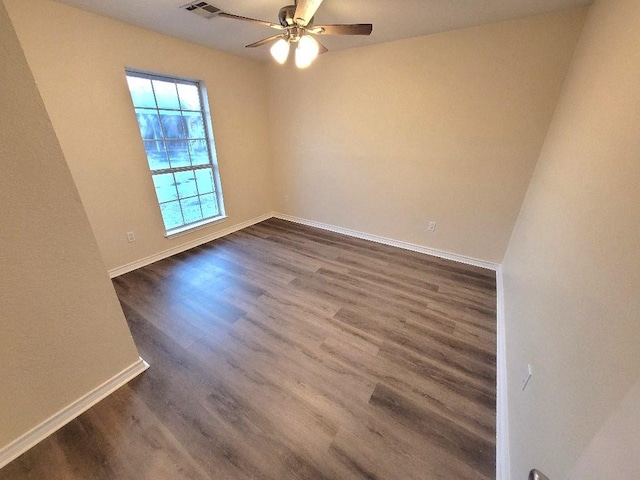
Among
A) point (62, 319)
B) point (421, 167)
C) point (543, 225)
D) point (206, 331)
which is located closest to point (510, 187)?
point (421, 167)

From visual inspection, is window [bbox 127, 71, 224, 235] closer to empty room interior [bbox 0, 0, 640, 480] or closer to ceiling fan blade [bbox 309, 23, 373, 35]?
empty room interior [bbox 0, 0, 640, 480]

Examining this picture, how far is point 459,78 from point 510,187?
1.20m

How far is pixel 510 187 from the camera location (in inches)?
97.0

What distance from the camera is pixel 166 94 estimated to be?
281cm

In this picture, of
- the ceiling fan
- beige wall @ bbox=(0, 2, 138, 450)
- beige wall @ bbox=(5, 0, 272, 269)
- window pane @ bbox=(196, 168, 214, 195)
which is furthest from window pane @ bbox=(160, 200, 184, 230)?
the ceiling fan

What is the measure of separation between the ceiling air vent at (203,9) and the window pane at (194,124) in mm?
1212

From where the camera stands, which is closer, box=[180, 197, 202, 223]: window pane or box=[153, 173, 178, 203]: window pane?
box=[153, 173, 178, 203]: window pane

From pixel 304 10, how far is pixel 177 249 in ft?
9.55

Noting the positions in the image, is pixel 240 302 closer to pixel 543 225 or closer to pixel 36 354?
pixel 36 354

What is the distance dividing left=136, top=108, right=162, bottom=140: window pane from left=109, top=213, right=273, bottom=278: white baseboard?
1343mm

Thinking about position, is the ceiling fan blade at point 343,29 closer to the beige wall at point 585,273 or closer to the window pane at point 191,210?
the beige wall at point 585,273

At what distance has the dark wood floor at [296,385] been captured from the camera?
1152 mm

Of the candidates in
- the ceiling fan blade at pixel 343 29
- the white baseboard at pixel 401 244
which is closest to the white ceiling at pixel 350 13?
the ceiling fan blade at pixel 343 29

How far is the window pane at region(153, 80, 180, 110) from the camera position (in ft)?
8.96
